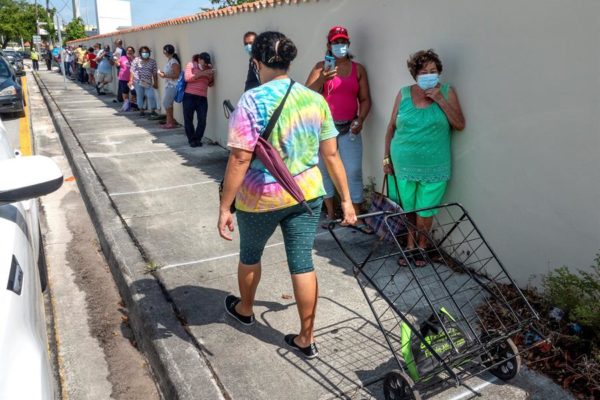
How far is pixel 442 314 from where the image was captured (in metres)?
2.98

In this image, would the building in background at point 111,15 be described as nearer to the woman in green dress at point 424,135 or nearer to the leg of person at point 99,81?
the leg of person at point 99,81

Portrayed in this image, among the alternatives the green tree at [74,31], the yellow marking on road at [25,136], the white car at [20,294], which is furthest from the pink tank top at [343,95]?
the green tree at [74,31]

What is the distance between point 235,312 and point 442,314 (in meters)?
1.40

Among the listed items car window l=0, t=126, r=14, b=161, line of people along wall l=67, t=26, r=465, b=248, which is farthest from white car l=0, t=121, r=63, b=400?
line of people along wall l=67, t=26, r=465, b=248

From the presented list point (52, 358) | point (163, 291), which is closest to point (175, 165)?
point (163, 291)

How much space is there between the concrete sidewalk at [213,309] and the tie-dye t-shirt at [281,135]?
97 centimetres

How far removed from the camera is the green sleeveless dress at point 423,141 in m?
4.10

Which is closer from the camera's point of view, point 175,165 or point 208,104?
point 175,165

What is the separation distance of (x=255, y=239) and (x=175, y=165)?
17.4 ft

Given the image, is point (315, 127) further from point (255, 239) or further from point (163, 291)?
point (163, 291)

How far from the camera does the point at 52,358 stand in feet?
11.4

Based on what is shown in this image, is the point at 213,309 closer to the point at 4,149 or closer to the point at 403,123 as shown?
the point at 4,149

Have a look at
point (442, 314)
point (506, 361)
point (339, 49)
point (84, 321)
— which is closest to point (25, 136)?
point (84, 321)

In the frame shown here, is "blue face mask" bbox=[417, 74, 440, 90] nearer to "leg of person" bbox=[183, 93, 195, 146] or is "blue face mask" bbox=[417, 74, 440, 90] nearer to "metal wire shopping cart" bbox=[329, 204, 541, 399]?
"metal wire shopping cart" bbox=[329, 204, 541, 399]
